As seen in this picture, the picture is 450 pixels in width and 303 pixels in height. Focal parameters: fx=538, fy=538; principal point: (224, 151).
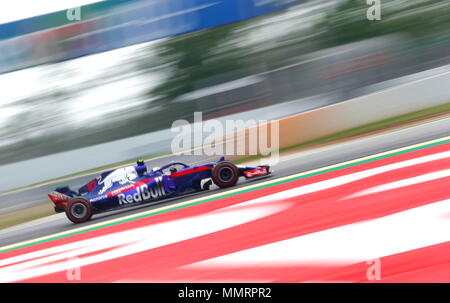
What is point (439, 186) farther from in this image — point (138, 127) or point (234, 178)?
point (138, 127)

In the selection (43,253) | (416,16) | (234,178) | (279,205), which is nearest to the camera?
(279,205)

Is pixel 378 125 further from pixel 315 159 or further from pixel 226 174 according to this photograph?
pixel 226 174

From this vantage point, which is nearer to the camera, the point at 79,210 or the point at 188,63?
the point at 79,210

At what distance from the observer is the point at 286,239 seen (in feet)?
15.8

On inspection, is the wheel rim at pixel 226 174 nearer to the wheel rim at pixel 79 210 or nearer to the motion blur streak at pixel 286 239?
the motion blur streak at pixel 286 239

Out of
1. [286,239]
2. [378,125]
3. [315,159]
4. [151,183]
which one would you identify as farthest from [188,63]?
[286,239]

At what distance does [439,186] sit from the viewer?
17.8 ft

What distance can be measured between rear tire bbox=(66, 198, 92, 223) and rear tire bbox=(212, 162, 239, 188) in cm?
178

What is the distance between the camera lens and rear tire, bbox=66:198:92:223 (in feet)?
24.0

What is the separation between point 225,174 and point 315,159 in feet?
5.51

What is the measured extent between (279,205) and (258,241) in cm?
104
